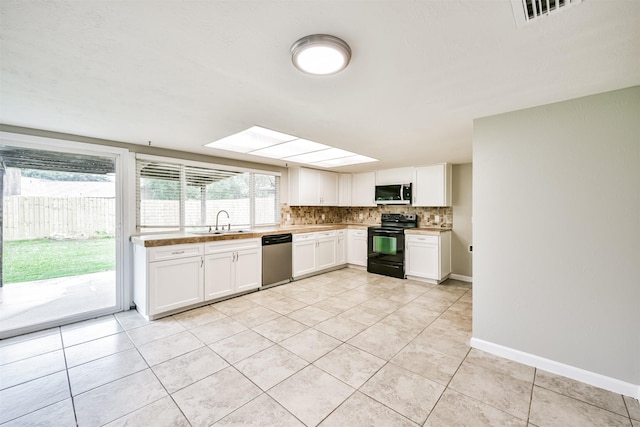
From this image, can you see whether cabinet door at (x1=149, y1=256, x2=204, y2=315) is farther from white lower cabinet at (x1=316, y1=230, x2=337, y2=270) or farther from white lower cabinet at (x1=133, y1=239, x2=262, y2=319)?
white lower cabinet at (x1=316, y1=230, x2=337, y2=270)

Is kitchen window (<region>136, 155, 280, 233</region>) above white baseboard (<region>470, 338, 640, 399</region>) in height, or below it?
above

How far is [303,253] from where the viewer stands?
15.7ft

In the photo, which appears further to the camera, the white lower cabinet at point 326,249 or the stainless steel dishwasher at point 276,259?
the white lower cabinet at point 326,249

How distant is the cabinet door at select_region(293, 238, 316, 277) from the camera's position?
4641mm

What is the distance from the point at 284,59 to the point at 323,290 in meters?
3.41

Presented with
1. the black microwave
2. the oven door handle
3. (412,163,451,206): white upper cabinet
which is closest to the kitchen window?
the oven door handle

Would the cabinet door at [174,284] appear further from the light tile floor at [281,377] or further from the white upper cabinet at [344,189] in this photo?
the white upper cabinet at [344,189]

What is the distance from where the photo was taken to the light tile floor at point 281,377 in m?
1.63

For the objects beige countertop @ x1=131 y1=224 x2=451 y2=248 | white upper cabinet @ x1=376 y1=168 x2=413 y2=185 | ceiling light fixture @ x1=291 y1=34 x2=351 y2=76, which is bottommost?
beige countertop @ x1=131 y1=224 x2=451 y2=248

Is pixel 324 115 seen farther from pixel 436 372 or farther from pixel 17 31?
pixel 436 372

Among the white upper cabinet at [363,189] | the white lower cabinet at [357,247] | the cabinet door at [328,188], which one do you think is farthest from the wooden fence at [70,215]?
the white upper cabinet at [363,189]

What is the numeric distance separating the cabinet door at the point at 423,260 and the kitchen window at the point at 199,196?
2.67m

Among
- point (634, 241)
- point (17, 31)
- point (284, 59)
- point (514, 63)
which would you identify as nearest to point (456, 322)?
point (634, 241)

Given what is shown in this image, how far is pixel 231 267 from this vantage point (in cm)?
371
